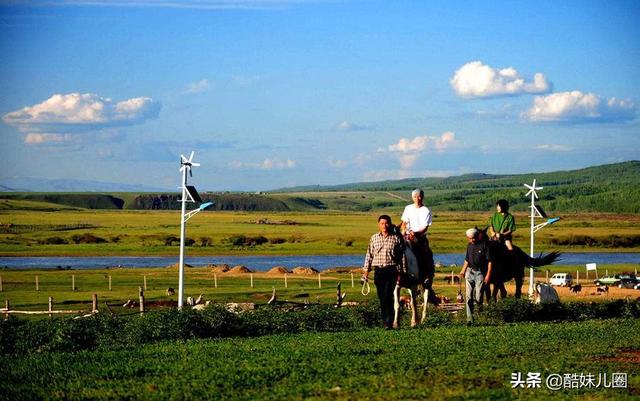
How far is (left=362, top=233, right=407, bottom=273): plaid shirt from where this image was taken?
17.3 meters

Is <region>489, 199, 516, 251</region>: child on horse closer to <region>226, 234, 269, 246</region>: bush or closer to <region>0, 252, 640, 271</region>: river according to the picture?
<region>0, 252, 640, 271</region>: river

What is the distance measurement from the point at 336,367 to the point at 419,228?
6.45 metres

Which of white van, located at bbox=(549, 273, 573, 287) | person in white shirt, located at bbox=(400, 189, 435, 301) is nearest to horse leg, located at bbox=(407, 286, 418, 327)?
person in white shirt, located at bbox=(400, 189, 435, 301)

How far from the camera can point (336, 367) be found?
40.2ft

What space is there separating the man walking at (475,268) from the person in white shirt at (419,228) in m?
1.25

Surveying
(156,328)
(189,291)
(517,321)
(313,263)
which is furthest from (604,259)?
(156,328)

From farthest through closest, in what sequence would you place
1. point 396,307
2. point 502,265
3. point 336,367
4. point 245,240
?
1. point 245,240
2. point 502,265
3. point 396,307
4. point 336,367

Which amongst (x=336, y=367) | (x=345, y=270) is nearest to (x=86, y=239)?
(x=345, y=270)

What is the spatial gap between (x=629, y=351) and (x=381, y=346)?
12.5 ft

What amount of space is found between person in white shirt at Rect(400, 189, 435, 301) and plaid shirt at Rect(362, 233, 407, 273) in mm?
823

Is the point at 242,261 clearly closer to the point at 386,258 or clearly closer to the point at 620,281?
the point at 620,281

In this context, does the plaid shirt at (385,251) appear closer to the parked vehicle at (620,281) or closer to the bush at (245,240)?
the parked vehicle at (620,281)

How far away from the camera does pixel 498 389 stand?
1081 cm

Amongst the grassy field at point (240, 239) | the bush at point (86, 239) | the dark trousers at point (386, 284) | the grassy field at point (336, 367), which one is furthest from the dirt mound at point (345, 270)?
the grassy field at point (336, 367)
